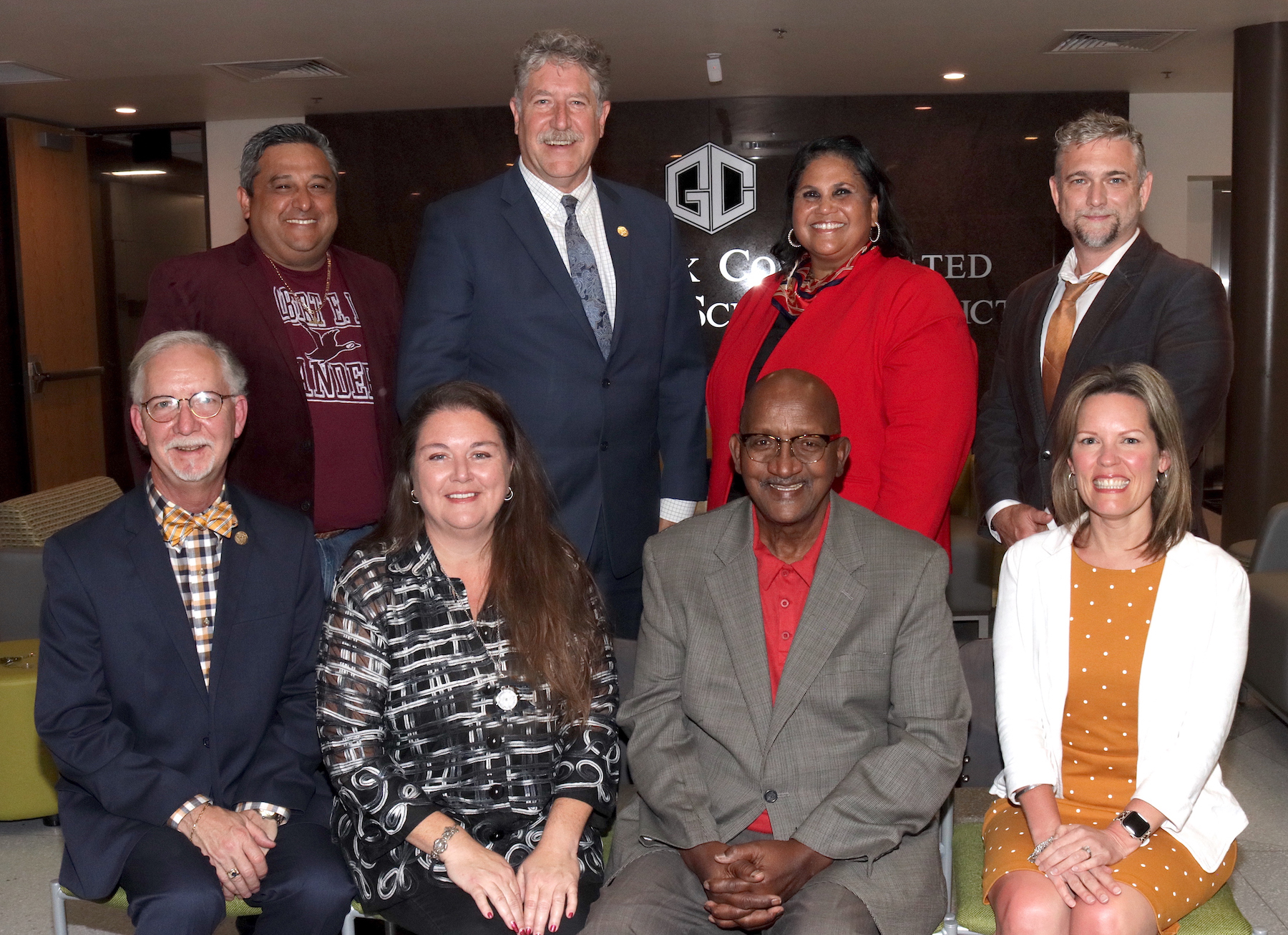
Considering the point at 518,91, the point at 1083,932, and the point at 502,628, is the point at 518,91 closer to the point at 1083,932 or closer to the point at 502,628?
the point at 502,628

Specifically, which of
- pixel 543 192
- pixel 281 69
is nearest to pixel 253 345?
pixel 543 192

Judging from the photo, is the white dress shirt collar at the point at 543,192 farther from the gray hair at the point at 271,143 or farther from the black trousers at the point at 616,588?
the black trousers at the point at 616,588

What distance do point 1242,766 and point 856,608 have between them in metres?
2.90

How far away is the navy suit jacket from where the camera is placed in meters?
2.86

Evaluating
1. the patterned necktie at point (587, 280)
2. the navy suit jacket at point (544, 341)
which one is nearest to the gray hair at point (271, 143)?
the navy suit jacket at point (544, 341)

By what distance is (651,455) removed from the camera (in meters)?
3.06

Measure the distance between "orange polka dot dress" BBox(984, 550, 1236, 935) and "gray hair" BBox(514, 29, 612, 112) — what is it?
1638 millimetres

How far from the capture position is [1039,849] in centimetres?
221

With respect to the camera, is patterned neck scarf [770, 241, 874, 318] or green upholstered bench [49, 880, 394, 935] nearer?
green upholstered bench [49, 880, 394, 935]

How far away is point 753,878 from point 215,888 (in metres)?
1.05

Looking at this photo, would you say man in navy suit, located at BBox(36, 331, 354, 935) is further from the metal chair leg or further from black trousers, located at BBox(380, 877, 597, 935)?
black trousers, located at BBox(380, 877, 597, 935)

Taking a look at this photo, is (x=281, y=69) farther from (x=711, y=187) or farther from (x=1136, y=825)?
(x=1136, y=825)

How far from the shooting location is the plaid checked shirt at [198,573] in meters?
2.52

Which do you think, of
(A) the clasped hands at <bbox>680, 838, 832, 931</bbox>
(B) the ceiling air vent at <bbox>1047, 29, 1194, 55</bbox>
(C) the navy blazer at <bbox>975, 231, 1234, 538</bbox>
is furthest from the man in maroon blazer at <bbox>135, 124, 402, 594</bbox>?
(B) the ceiling air vent at <bbox>1047, 29, 1194, 55</bbox>
